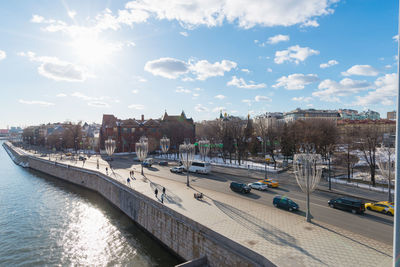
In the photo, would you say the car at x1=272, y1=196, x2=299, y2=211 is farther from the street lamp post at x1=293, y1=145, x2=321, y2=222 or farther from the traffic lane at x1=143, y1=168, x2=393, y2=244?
the street lamp post at x1=293, y1=145, x2=321, y2=222

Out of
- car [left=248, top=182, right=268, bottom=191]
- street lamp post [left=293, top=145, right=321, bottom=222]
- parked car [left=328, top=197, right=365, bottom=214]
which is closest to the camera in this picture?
street lamp post [left=293, top=145, right=321, bottom=222]

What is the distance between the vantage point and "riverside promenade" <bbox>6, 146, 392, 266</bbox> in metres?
11.1

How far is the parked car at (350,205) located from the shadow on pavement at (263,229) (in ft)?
25.5

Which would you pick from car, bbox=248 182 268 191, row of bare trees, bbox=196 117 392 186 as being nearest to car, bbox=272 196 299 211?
car, bbox=248 182 268 191

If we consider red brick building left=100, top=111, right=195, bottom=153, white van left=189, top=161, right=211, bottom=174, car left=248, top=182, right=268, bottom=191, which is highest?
red brick building left=100, top=111, right=195, bottom=153

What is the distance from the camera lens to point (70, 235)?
20.6m

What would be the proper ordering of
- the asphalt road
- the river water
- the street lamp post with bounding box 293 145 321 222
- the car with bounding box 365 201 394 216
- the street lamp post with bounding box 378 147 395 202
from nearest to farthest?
the asphalt road, the street lamp post with bounding box 293 145 321 222, the river water, the car with bounding box 365 201 394 216, the street lamp post with bounding box 378 147 395 202

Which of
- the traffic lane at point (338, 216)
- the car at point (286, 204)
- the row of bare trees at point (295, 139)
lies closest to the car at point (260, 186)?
the traffic lane at point (338, 216)

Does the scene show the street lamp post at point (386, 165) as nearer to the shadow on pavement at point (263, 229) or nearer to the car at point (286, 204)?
the car at point (286, 204)

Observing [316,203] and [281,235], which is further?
[316,203]

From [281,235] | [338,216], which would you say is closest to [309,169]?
[281,235]

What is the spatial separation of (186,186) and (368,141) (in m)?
25.3

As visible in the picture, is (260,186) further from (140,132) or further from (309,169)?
(140,132)

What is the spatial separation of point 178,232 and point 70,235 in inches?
447
